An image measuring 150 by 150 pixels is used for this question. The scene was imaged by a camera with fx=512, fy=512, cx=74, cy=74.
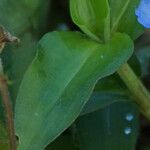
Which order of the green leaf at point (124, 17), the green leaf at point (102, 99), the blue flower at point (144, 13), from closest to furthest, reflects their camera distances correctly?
the blue flower at point (144, 13)
the green leaf at point (124, 17)
the green leaf at point (102, 99)

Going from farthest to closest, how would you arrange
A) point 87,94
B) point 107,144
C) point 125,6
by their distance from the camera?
point 107,144, point 125,6, point 87,94

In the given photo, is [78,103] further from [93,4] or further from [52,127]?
[93,4]

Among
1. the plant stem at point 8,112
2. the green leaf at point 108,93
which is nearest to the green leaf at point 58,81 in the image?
the plant stem at point 8,112

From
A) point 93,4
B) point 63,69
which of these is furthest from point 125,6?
point 63,69

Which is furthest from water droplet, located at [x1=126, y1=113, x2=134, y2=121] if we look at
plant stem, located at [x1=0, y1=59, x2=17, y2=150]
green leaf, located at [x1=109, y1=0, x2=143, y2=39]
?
plant stem, located at [x1=0, y1=59, x2=17, y2=150]

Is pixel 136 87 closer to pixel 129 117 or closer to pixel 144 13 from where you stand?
pixel 129 117

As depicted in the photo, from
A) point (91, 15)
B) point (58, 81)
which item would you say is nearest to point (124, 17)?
point (91, 15)

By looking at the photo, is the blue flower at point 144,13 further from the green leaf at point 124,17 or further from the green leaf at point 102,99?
the green leaf at point 102,99
